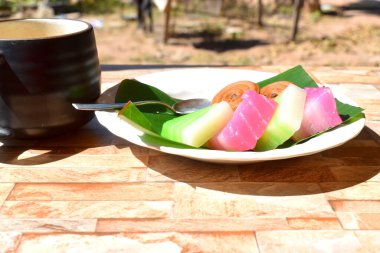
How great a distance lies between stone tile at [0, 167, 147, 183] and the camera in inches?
32.3

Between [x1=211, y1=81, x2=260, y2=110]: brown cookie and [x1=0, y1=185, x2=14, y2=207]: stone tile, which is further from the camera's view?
[x1=211, y1=81, x2=260, y2=110]: brown cookie

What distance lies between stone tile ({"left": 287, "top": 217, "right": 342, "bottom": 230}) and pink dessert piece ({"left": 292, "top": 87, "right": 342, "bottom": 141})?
0.20 meters

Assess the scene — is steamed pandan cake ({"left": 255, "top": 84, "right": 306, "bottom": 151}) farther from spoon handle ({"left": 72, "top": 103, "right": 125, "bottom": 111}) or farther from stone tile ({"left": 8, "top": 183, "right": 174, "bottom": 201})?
spoon handle ({"left": 72, "top": 103, "right": 125, "bottom": 111})

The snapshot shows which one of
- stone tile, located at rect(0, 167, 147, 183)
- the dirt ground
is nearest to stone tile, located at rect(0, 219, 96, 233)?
stone tile, located at rect(0, 167, 147, 183)

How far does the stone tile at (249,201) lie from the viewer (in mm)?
718

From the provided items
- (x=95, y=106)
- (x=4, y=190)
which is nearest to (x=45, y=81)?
(x=95, y=106)

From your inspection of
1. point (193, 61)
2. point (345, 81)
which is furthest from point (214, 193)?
point (193, 61)

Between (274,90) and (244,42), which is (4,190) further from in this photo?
(244,42)

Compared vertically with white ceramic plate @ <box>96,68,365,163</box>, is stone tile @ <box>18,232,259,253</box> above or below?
below

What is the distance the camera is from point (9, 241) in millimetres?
654

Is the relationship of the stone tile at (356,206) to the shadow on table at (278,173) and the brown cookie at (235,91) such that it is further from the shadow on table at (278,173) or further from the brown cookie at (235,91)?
the brown cookie at (235,91)

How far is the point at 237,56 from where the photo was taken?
17.2 feet

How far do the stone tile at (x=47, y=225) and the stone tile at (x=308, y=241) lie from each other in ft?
0.85

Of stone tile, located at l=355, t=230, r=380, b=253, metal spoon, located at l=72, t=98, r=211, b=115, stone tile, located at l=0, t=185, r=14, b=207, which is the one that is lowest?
stone tile, located at l=0, t=185, r=14, b=207
